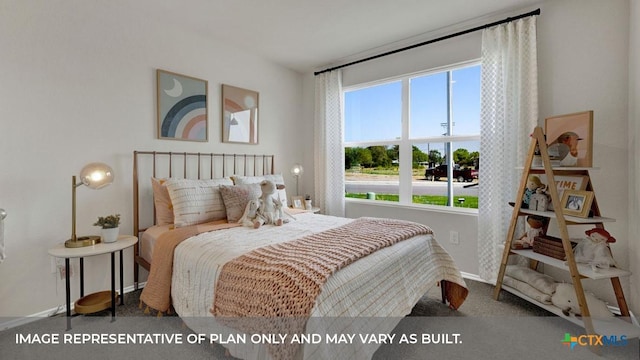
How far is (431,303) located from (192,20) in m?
3.35

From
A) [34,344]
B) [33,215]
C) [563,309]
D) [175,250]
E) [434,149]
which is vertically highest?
[434,149]

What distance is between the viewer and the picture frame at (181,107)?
275 cm

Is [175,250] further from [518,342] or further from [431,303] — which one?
[518,342]

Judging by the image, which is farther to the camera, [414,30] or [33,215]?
[414,30]

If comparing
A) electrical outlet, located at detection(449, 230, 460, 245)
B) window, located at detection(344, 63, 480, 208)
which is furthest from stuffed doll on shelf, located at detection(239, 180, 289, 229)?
electrical outlet, located at detection(449, 230, 460, 245)

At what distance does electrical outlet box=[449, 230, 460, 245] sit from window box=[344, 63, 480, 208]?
Answer: 32 cm

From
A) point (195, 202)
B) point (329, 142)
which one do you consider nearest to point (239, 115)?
point (329, 142)

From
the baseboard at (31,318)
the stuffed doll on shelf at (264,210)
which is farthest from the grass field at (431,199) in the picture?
the baseboard at (31,318)

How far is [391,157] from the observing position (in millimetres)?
3580

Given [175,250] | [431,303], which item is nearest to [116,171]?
[175,250]

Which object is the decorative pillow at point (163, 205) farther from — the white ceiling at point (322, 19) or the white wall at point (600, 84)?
the white wall at point (600, 84)

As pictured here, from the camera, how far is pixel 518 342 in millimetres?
1839

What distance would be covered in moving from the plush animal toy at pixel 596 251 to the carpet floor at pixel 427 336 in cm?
48

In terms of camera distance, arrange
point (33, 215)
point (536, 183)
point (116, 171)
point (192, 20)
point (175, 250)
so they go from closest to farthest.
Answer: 1. point (175, 250)
2. point (33, 215)
3. point (536, 183)
4. point (116, 171)
5. point (192, 20)
